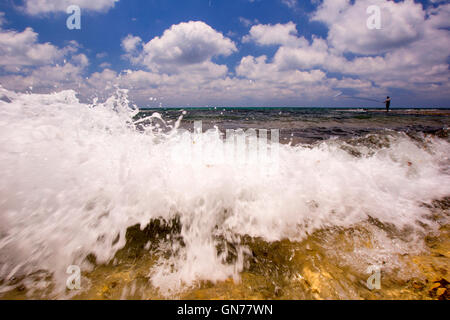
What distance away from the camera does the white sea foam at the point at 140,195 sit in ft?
5.52

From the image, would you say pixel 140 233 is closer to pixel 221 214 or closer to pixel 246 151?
pixel 221 214

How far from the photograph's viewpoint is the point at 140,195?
7.25 feet

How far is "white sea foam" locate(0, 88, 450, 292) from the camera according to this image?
1.68 metres

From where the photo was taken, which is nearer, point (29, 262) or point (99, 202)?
point (29, 262)
